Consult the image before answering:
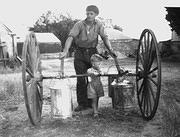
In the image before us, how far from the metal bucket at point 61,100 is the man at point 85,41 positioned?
2.12 ft

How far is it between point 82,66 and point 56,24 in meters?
44.1

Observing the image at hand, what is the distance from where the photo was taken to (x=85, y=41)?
545 centimetres

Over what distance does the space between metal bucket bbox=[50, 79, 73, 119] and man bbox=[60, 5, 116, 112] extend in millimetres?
646

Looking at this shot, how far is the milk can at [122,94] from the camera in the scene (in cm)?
512

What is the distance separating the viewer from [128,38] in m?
32.8

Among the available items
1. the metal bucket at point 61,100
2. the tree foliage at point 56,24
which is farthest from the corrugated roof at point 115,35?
the metal bucket at point 61,100

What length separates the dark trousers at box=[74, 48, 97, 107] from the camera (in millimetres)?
5566

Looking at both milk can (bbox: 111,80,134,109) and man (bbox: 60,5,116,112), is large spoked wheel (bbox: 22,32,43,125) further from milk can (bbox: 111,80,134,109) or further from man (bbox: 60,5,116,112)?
milk can (bbox: 111,80,134,109)

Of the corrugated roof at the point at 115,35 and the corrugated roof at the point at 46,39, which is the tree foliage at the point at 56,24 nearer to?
the corrugated roof at the point at 115,35

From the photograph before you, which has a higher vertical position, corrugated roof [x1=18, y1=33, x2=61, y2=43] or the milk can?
corrugated roof [x1=18, y1=33, x2=61, y2=43]

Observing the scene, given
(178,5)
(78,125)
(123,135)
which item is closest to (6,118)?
(78,125)

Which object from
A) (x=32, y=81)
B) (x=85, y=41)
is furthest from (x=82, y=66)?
(x=32, y=81)

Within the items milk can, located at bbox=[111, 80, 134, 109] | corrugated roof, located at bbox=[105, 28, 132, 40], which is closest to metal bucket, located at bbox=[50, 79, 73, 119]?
milk can, located at bbox=[111, 80, 134, 109]

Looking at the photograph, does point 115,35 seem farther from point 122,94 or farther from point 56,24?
point 122,94
